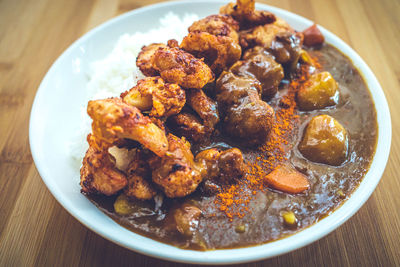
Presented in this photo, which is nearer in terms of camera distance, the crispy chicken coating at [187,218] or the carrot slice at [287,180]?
the crispy chicken coating at [187,218]

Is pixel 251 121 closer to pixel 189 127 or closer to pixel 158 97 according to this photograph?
pixel 189 127

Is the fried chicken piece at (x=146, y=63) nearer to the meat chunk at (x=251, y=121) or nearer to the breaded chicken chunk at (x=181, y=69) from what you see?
the breaded chicken chunk at (x=181, y=69)

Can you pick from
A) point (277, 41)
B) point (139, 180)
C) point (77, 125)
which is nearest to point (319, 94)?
point (277, 41)

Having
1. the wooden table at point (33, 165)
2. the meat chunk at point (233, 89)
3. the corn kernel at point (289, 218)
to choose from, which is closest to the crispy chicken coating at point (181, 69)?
the meat chunk at point (233, 89)

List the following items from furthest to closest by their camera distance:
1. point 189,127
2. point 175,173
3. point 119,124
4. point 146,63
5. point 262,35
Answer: point 262,35 → point 146,63 → point 189,127 → point 175,173 → point 119,124

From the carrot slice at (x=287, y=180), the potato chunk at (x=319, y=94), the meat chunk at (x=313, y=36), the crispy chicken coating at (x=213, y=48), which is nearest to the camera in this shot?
the carrot slice at (x=287, y=180)

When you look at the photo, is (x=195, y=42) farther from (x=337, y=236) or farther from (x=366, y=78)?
(x=337, y=236)

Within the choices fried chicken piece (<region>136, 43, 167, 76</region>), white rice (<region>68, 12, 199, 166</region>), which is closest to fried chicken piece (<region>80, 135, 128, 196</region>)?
white rice (<region>68, 12, 199, 166</region>)
